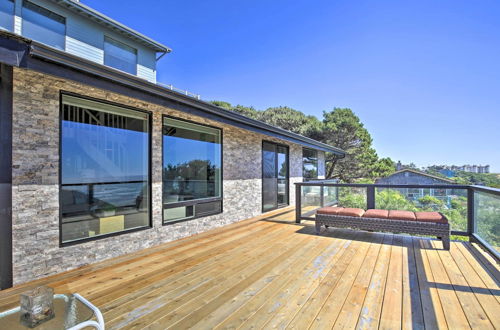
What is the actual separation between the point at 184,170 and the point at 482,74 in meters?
19.9

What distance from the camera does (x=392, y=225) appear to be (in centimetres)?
428

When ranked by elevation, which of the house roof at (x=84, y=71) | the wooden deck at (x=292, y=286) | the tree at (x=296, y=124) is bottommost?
the wooden deck at (x=292, y=286)

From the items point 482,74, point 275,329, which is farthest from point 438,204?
point 482,74

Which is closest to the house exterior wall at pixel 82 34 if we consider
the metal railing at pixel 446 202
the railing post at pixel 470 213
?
the metal railing at pixel 446 202

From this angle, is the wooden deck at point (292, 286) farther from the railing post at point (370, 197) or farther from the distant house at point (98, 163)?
the railing post at point (370, 197)

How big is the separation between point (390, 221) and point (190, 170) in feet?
12.7

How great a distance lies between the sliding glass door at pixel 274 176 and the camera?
753cm

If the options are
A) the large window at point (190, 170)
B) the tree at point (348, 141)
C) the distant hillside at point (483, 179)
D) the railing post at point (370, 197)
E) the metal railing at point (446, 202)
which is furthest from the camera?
the tree at point (348, 141)

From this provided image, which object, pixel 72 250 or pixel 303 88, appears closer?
pixel 72 250

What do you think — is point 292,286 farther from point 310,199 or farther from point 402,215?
point 310,199

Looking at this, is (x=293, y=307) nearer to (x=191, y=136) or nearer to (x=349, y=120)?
(x=191, y=136)

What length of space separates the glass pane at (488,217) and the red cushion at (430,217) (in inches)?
20.3

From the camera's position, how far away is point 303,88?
1622cm

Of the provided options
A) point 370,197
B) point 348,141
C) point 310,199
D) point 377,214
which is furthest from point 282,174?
point 348,141
